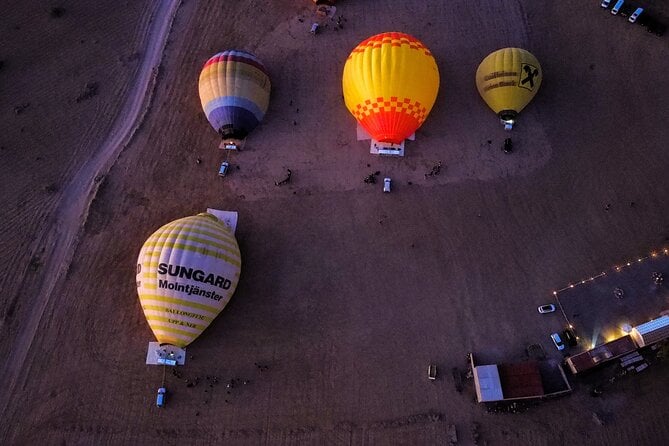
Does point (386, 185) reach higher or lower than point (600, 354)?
higher

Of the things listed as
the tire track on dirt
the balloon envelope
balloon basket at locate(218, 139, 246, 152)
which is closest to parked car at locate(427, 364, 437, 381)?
the balloon envelope

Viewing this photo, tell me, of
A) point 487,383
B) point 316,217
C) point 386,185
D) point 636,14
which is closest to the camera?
point 487,383

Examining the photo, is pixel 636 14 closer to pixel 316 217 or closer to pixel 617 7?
pixel 617 7

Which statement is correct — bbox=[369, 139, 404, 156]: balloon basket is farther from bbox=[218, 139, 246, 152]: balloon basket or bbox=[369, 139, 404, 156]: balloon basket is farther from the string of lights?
the string of lights

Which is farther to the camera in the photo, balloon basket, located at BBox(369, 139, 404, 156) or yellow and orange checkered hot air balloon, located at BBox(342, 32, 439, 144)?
balloon basket, located at BBox(369, 139, 404, 156)

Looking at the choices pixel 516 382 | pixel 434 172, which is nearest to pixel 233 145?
pixel 434 172

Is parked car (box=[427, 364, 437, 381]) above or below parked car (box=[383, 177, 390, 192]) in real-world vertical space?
below
